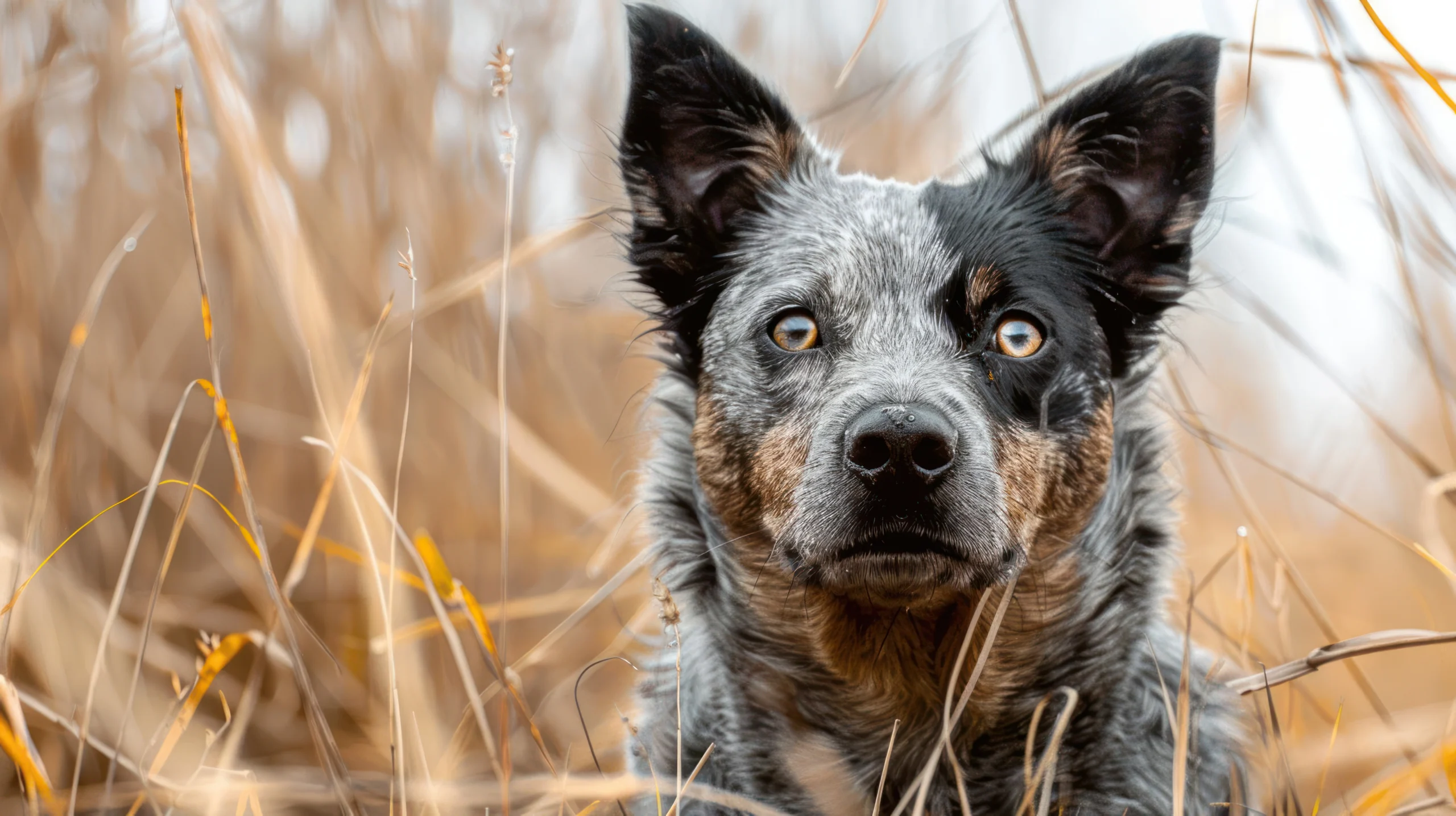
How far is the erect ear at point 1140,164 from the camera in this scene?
8.21 feet

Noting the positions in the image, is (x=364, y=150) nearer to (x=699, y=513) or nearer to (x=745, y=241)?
(x=745, y=241)

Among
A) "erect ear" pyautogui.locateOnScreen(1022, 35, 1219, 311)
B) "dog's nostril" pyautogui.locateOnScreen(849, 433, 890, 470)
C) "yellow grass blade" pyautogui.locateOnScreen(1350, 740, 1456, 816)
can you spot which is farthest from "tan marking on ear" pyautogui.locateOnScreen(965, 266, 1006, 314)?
"yellow grass blade" pyautogui.locateOnScreen(1350, 740, 1456, 816)

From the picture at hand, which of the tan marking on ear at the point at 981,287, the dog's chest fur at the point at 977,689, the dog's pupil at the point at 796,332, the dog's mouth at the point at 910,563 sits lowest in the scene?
the dog's chest fur at the point at 977,689

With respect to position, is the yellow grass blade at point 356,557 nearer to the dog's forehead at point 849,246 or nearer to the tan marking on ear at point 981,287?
the dog's forehead at point 849,246

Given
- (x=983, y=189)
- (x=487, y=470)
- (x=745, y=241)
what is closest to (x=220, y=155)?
(x=487, y=470)

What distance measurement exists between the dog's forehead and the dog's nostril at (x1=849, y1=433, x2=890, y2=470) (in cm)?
62

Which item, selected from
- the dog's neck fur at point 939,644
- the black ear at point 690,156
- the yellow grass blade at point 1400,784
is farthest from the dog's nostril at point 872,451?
the yellow grass blade at point 1400,784

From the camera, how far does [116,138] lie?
356cm

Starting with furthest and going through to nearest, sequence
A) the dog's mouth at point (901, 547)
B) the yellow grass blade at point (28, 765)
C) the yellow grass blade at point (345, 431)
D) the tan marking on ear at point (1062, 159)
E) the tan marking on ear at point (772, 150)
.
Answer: the tan marking on ear at point (772, 150) → the tan marking on ear at point (1062, 159) → the dog's mouth at point (901, 547) → the yellow grass blade at point (345, 431) → the yellow grass blade at point (28, 765)

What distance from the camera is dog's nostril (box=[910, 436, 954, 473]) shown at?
6.83 ft

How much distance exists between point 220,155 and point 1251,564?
3788 mm

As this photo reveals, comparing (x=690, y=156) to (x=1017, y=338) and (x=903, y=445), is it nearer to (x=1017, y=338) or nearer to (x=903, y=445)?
(x=1017, y=338)

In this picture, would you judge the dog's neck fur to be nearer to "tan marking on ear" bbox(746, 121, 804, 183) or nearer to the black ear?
the black ear

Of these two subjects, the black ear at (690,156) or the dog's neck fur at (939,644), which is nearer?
the dog's neck fur at (939,644)
